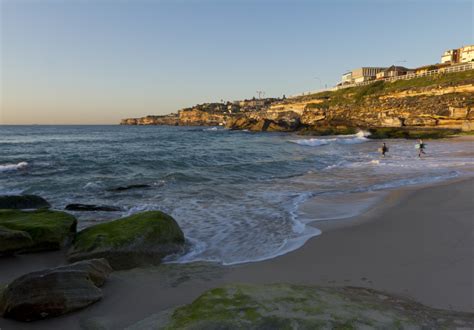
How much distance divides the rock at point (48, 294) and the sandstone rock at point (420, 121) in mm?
59926

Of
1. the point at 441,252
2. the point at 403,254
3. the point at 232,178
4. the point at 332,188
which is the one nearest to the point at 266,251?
the point at 403,254

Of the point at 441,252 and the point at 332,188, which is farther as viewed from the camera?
the point at 332,188

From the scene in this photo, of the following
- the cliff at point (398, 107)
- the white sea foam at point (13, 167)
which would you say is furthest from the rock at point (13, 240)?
the cliff at point (398, 107)

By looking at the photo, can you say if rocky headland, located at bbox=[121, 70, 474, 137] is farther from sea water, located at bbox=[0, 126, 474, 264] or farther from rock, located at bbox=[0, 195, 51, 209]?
rock, located at bbox=[0, 195, 51, 209]

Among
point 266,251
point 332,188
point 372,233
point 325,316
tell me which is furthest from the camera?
point 332,188

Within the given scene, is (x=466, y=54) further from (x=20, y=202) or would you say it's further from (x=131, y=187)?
(x=20, y=202)

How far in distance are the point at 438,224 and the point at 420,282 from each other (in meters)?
4.02

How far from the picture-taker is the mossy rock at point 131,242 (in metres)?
7.09

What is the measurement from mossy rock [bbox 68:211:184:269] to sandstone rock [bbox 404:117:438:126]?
5717cm

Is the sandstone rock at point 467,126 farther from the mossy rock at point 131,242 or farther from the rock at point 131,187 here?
the mossy rock at point 131,242

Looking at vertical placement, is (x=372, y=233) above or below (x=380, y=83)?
below

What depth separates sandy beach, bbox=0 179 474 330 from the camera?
4934 millimetres

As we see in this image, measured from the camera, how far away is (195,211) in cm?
1166

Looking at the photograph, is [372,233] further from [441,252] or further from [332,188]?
[332,188]
